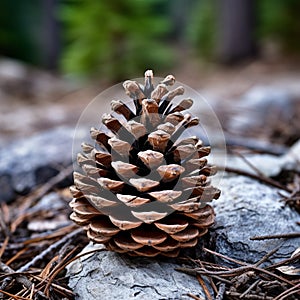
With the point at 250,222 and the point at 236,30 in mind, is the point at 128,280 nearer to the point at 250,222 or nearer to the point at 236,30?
the point at 250,222

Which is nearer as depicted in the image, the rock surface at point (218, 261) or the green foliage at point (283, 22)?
the rock surface at point (218, 261)

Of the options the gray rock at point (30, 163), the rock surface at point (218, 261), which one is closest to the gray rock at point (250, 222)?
the rock surface at point (218, 261)

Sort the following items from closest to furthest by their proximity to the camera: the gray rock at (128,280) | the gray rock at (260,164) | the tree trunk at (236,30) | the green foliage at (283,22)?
the gray rock at (128,280)
the gray rock at (260,164)
the tree trunk at (236,30)
the green foliage at (283,22)

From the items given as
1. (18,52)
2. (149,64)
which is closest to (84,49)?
(149,64)

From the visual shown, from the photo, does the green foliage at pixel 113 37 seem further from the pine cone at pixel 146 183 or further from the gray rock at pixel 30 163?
the pine cone at pixel 146 183

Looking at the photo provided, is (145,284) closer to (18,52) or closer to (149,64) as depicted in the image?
(149,64)

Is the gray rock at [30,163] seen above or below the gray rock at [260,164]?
below

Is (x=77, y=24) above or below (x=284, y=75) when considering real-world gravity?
above

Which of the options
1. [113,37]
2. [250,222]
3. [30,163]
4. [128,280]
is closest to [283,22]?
[113,37]
